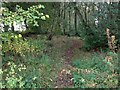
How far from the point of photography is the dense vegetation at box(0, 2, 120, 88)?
460cm


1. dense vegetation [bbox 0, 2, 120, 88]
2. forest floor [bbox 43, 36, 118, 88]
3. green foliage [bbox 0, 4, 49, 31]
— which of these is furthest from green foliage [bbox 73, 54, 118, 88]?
green foliage [bbox 0, 4, 49, 31]

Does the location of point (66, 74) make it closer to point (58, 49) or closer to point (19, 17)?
point (19, 17)

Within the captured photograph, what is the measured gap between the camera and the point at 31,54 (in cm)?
775

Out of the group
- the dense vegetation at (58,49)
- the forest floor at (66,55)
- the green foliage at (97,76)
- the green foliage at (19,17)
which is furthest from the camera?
the forest floor at (66,55)

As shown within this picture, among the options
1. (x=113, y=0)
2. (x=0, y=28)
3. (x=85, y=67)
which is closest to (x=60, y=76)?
(x=85, y=67)

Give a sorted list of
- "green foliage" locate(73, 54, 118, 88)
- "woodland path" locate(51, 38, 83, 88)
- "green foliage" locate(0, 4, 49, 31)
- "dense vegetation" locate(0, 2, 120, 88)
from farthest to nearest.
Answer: "woodland path" locate(51, 38, 83, 88)
"green foliage" locate(73, 54, 118, 88)
"dense vegetation" locate(0, 2, 120, 88)
"green foliage" locate(0, 4, 49, 31)

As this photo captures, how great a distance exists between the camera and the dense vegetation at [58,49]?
15.1ft

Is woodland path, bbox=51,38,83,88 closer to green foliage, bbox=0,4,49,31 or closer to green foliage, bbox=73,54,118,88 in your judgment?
green foliage, bbox=73,54,118,88

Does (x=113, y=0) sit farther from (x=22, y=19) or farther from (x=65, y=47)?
(x=22, y=19)

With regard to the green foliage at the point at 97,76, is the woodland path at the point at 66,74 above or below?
below

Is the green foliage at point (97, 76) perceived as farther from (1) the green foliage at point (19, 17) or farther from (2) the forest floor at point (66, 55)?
(1) the green foliage at point (19, 17)

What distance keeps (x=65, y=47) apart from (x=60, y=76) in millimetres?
4022

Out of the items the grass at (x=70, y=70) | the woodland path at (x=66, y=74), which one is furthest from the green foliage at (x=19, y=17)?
the woodland path at (x=66, y=74)

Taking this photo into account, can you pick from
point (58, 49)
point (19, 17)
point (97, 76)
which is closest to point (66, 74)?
point (97, 76)
